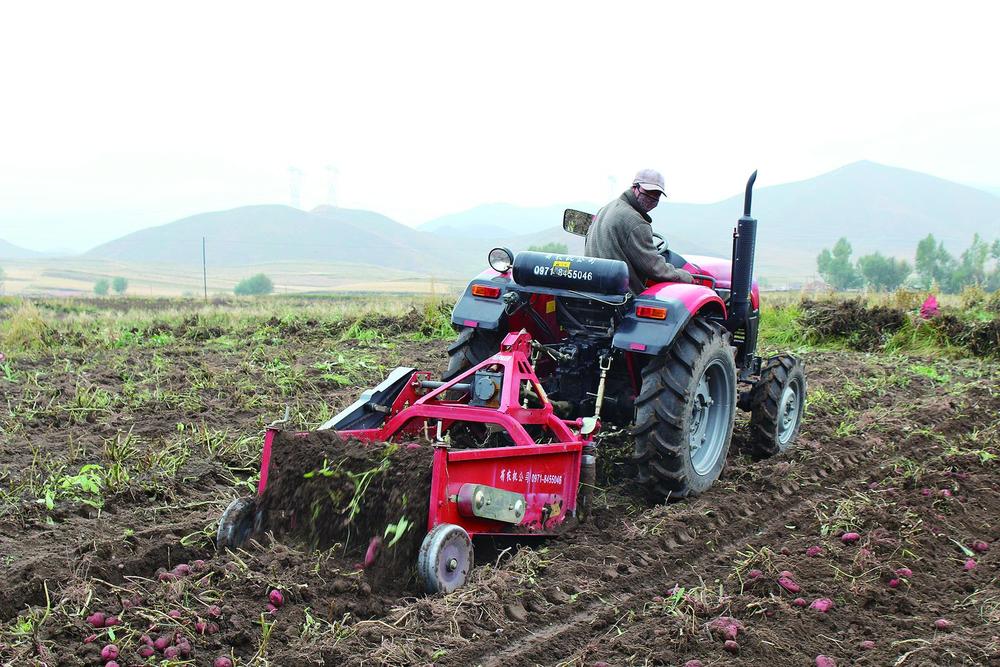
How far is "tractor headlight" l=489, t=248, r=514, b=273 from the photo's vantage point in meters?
5.54

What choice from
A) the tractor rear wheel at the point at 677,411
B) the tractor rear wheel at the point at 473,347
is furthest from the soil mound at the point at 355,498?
the tractor rear wheel at the point at 677,411

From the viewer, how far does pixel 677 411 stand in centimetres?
512

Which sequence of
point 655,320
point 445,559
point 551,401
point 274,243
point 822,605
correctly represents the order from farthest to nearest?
1. point 274,243
2. point 551,401
3. point 655,320
4. point 445,559
5. point 822,605

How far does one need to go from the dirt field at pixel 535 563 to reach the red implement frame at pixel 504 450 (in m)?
0.21

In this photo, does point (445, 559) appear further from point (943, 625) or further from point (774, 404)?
point (774, 404)

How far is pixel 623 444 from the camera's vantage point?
6609 mm

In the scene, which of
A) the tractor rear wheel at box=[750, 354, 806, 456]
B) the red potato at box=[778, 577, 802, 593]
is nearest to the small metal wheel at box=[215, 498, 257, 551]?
the red potato at box=[778, 577, 802, 593]

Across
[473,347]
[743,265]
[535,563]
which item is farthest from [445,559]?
[743,265]

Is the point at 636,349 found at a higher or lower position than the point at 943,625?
higher

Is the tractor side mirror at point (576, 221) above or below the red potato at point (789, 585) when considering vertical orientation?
above

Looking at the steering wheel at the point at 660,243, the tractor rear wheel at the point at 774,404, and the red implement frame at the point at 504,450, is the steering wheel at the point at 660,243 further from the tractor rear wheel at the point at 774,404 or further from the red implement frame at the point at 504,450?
the red implement frame at the point at 504,450

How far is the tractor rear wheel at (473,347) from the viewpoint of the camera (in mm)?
5672

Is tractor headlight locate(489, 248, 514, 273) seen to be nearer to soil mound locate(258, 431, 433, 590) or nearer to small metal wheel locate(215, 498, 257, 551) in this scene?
soil mound locate(258, 431, 433, 590)

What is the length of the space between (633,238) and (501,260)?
806 millimetres
